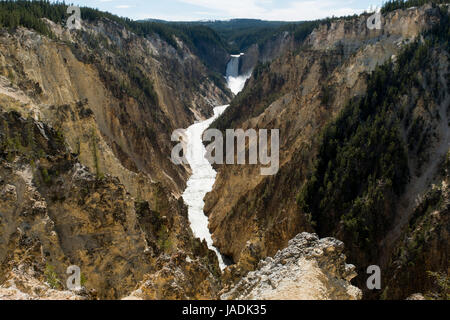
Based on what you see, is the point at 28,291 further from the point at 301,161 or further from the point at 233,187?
the point at 233,187

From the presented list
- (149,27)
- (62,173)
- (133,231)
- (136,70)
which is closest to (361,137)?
(133,231)

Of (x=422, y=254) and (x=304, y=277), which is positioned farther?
(x=422, y=254)

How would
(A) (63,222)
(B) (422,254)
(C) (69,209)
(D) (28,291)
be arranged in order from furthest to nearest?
(B) (422,254) < (C) (69,209) < (A) (63,222) < (D) (28,291)

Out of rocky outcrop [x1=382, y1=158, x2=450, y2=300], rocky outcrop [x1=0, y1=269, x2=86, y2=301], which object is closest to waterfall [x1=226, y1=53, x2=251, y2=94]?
rocky outcrop [x1=382, y1=158, x2=450, y2=300]

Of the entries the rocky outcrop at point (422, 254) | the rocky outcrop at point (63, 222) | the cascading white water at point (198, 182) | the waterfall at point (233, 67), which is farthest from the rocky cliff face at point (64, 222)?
the waterfall at point (233, 67)

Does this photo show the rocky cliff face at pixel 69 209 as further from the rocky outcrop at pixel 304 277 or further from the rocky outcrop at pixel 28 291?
the rocky outcrop at pixel 304 277

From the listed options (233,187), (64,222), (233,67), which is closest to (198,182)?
(233,187)
